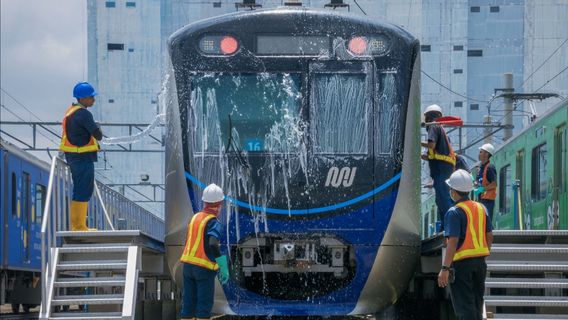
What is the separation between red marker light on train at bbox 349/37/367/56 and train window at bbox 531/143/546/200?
4962mm

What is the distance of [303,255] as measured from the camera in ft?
33.1

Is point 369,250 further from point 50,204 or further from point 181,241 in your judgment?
point 50,204

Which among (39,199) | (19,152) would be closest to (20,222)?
(19,152)

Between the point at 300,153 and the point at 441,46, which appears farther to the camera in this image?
the point at 441,46

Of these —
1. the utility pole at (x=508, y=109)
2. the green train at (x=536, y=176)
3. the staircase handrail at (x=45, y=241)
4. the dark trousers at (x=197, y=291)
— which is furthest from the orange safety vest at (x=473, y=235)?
the utility pole at (x=508, y=109)

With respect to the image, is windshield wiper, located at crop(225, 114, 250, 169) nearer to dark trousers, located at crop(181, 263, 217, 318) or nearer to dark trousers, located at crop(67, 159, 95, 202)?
dark trousers, located at crop(181, 263, 217, 318)

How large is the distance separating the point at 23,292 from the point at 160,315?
6591mm

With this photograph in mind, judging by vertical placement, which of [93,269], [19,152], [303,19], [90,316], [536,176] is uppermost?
[303,19]

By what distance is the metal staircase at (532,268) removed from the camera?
977 centimetres

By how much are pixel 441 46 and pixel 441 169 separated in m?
30.6

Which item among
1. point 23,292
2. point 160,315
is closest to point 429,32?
point 23,292

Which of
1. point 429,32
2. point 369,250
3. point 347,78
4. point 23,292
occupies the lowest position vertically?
point 23,292

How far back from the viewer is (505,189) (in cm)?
1797

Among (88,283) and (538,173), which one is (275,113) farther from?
(538,173)
